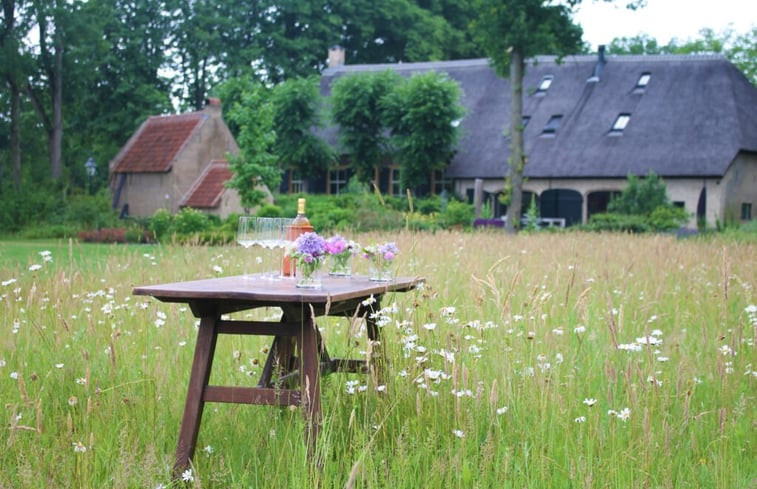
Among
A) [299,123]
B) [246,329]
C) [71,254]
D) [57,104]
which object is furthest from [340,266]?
[57,104]

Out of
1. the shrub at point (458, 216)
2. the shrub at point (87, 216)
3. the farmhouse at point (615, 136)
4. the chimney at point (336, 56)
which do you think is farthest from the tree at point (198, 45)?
the shrub at point (458, 216)

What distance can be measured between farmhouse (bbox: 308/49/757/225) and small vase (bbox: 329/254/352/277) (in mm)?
22299

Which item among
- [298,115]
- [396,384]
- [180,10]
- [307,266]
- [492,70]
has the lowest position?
[396,384]

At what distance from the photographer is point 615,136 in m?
31.0

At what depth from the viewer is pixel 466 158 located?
33.4 meters

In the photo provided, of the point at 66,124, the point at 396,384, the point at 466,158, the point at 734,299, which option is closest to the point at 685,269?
the point at 734,299

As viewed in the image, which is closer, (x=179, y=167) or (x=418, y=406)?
(x=418, y=406)

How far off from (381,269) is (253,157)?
927 inches

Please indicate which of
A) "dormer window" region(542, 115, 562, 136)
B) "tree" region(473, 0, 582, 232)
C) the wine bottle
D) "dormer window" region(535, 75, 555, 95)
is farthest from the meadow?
"dormer window" region(535, 75, 555, 95)

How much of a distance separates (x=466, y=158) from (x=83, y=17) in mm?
15703

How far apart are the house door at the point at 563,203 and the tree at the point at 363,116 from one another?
6738 millimetres

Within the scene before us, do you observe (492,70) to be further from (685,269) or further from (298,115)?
(685,269)

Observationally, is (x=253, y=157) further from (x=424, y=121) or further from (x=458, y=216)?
(x=458, y=216)

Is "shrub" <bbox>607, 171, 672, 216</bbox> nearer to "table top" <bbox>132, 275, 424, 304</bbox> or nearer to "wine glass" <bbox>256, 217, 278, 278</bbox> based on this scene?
"wine glass" <bbox>256, 217, 278, 278</bbox>
